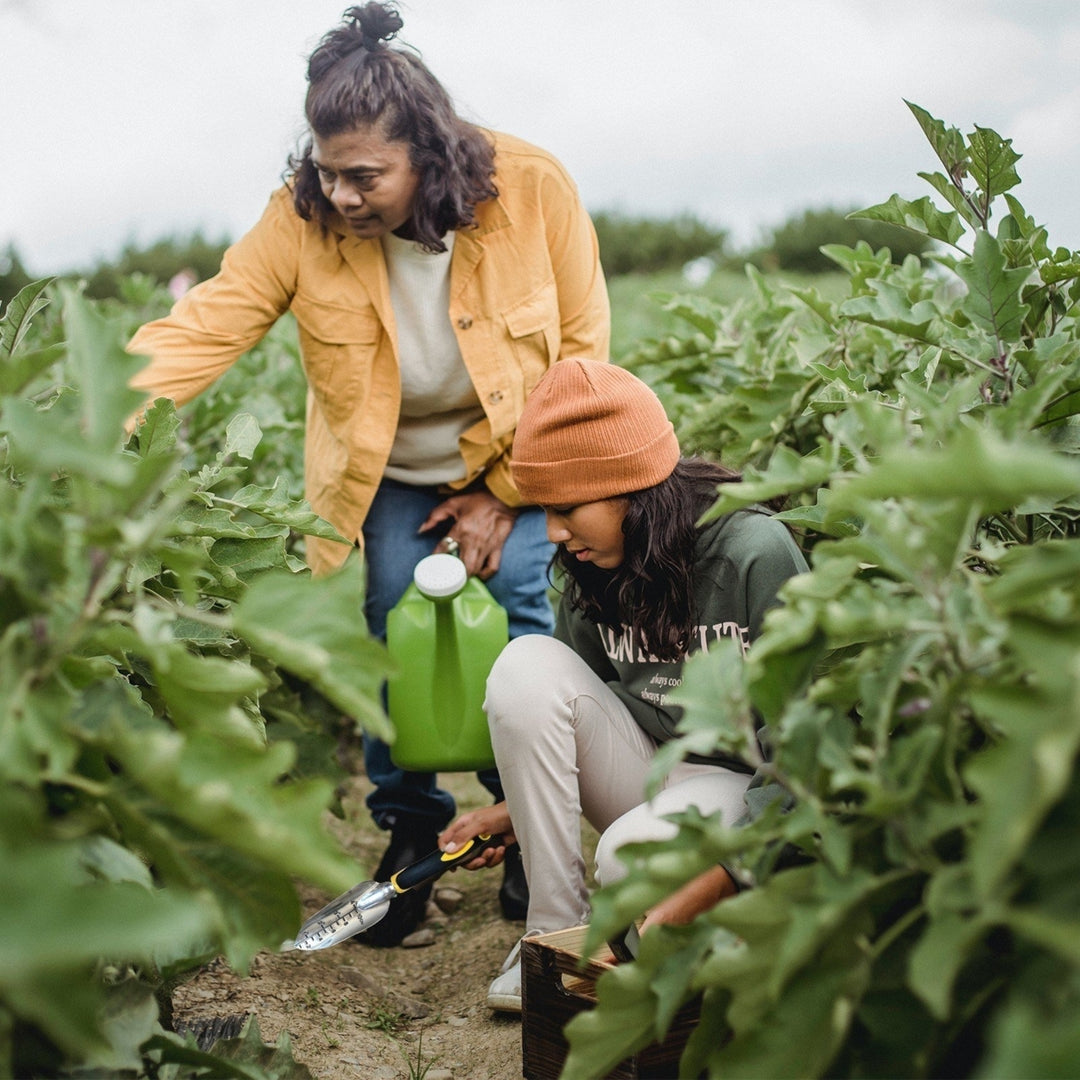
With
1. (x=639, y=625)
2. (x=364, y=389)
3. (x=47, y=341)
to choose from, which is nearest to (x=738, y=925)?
(x=639, y=625)

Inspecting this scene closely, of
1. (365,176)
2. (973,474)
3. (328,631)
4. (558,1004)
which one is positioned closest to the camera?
(973,474)

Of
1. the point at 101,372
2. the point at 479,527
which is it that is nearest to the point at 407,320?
the point at 479,527

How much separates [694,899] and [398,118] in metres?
1.77

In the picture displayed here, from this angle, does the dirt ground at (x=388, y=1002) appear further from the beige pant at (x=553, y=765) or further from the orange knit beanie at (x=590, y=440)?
the orange knit beanie at (x=590, y=440)

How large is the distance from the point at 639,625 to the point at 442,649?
75 cm

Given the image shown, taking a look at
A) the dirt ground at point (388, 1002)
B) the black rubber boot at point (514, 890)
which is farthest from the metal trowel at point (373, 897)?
the black rubber boot at point (514, 890)

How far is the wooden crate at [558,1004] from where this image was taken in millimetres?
1792

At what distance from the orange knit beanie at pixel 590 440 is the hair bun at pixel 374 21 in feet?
3.57

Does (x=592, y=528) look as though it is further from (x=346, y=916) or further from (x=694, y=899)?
(x=346, y=916)

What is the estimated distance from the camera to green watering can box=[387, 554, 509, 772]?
9.32 ft

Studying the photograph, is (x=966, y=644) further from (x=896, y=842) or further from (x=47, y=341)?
(x=47, y=341)

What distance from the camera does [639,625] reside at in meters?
2.25

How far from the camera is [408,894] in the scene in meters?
2.92

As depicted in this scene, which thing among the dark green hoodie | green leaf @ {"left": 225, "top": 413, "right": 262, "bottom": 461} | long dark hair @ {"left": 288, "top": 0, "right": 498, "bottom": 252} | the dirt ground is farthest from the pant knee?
long dark hair @ {"left": 288, "top": 0, "right": 498, "bottom": 252}
